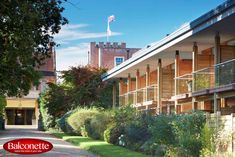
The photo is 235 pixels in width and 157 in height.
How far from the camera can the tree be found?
44.9 feet

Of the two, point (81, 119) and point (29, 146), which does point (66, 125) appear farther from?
point (29, 146)

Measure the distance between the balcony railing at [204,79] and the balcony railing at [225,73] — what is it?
64.9 inches

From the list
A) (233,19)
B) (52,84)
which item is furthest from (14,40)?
(52,84)

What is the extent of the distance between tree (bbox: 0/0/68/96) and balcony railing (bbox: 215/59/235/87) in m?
9.61

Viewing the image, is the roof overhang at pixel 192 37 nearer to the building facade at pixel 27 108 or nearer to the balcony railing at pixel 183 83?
the balcony railing at pixel 183 83

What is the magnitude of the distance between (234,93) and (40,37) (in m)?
11.5

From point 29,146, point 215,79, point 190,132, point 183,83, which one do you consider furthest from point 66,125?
point 29,146

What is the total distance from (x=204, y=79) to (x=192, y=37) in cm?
214

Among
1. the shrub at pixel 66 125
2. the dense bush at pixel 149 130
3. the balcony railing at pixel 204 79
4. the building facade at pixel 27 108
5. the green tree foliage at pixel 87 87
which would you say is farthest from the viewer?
the building facade at pixel 27 108

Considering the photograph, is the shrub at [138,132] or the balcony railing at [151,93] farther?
the balcony railing at [151,93]

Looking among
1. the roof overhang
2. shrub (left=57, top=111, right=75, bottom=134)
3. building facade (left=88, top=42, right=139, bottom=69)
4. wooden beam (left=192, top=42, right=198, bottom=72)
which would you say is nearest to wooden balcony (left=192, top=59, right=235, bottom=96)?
wooden beam (left=192, top=42, right=198, bottom=72)

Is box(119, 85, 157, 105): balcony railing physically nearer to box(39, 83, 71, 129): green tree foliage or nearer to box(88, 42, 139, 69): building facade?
box(39, 83, 71, 129): green tree foliage

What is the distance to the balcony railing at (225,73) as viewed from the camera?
24359mm

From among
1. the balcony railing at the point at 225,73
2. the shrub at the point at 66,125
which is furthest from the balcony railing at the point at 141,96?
the balcony railing at the point at 225,73
